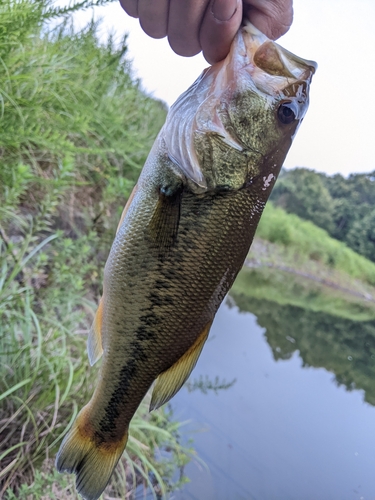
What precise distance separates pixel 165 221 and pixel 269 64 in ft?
1.68

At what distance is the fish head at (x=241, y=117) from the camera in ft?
3.39

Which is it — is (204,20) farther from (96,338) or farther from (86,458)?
(86,458)

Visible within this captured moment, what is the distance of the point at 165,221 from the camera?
39.8 inches

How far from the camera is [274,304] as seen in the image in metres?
7.85

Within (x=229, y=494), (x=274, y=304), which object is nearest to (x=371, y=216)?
(x=274, y=304)

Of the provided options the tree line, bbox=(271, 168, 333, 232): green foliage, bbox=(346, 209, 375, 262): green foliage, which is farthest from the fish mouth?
bbox=(271, 168, 333, 232): green foliage

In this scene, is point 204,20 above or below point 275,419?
above

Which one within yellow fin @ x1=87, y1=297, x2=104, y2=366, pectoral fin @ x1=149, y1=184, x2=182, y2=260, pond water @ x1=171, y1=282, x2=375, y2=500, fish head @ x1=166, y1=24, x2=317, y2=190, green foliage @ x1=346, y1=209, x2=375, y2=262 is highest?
green foliage @ x1=346, y1=209, x2=375, y2=262

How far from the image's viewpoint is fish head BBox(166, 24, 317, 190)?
103 cm

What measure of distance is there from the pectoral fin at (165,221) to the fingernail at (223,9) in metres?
0.43

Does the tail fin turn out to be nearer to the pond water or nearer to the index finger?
the index finger

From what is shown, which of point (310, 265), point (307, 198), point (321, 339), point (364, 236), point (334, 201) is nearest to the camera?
point (321, 339)

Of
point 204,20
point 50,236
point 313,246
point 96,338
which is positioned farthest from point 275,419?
point 313,246

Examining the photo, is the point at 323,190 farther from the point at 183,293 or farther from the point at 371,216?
the point at 183,293
